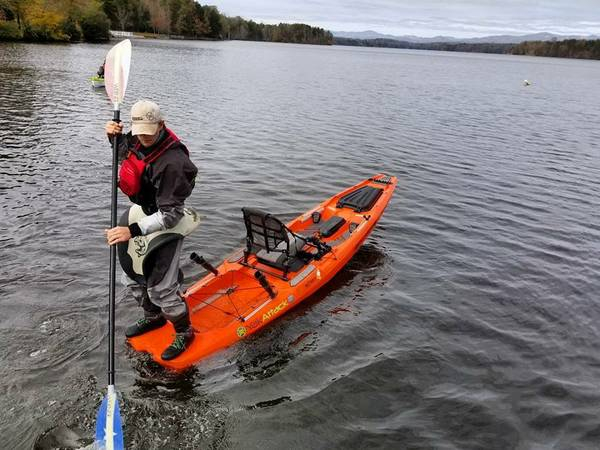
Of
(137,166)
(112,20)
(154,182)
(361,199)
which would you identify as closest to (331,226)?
(361,199)

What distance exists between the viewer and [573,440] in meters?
5.90

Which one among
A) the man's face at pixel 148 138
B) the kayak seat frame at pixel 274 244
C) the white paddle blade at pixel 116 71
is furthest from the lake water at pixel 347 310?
the white paddle blade at pixel 116 71

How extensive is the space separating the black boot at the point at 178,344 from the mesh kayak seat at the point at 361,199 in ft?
17.2

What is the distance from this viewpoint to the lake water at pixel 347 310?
224 inches

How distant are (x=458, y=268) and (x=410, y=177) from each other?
651 cm

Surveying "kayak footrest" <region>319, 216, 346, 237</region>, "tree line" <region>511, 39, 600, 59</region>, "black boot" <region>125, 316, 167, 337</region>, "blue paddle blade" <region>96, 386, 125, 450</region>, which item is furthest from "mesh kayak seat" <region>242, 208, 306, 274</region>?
"tree line" <region>511, 39, 600, 59</region>

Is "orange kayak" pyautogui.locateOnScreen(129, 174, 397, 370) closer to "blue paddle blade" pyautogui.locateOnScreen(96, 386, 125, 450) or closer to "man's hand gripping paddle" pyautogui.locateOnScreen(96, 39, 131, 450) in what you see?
"man's hand gripping paddle" pyautogui.locateOnScreen(96, 39, 131, 450)

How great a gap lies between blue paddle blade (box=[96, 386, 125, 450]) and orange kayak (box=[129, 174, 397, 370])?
131 cm

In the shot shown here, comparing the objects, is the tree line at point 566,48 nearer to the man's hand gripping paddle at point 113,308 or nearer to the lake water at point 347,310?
the lake water at point 347,310

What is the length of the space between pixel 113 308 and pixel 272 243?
127 inches

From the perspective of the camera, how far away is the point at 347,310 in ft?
26.9

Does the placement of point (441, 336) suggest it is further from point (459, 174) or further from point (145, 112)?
point (459, 174)

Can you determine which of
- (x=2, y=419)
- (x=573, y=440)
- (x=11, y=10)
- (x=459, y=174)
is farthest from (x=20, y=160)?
(x=11, y=10)

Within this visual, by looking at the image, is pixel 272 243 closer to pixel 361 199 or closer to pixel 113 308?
pixel 113 308
